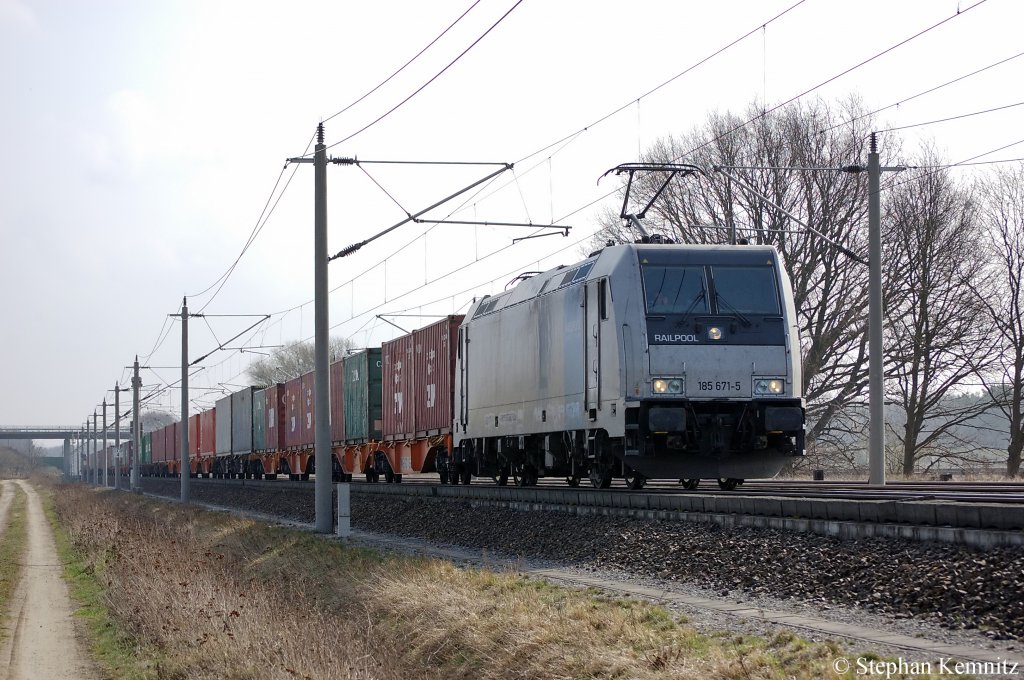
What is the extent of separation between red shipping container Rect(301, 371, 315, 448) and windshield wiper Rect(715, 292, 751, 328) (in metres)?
23.9

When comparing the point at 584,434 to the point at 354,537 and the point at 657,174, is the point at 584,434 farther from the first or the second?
the point at 657,174

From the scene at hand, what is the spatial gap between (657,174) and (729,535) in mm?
23863

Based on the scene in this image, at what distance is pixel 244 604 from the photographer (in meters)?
12.9

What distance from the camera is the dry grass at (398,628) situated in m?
8.22

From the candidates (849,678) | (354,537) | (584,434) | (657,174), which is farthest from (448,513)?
(657,174)

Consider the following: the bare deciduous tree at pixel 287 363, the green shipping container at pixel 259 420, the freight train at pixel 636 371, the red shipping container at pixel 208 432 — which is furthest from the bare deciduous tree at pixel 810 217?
the bare deciduous tree at pixel 287 363

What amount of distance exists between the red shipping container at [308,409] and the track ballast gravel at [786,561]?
64.9 ft

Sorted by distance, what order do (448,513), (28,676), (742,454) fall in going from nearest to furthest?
(28,676), (742,454), (448,513)

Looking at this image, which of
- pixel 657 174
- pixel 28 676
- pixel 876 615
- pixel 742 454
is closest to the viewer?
pixel 876 615

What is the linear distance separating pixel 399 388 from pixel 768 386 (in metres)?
15.7

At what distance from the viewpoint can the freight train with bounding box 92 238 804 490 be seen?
53.0 feet

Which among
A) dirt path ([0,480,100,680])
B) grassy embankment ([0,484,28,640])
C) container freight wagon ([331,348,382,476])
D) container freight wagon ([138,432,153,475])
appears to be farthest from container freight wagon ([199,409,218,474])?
dirt path ([0,480,100,680])

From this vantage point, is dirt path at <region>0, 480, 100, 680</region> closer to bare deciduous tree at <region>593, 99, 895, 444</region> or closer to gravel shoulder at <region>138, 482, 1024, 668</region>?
gravel shoulder at <region>138, 482, 1024, 668</region>

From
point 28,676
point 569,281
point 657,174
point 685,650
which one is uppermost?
point 657,174
